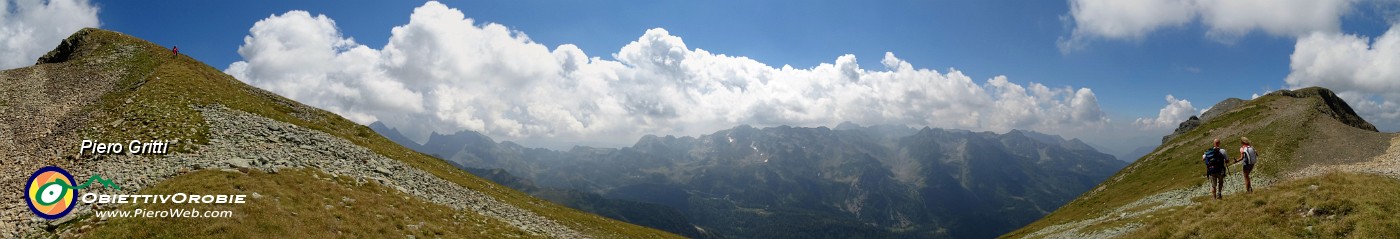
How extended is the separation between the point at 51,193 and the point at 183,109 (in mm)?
28060

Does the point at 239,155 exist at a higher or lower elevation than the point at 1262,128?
lower

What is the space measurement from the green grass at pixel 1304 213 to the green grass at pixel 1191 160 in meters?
34.0

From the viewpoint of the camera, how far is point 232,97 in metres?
64.2

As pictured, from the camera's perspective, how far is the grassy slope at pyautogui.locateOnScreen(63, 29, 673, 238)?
4216 centimetres

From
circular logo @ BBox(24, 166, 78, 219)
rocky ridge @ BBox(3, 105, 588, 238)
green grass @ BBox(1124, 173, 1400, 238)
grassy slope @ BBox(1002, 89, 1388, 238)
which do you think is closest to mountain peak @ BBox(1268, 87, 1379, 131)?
grassy slope @ BBox(1002, 89, 1388, 238)

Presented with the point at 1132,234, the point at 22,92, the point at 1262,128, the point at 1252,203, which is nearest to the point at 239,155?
the point at 22,92

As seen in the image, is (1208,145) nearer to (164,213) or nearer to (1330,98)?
(1330,98)

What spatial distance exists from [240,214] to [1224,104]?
23253 centimetres

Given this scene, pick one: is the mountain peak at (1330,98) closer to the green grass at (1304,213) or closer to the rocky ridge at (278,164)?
the green grass at (1304,213)

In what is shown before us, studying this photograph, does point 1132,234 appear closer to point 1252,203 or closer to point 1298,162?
point 1252,203

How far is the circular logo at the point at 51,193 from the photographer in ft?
85.0

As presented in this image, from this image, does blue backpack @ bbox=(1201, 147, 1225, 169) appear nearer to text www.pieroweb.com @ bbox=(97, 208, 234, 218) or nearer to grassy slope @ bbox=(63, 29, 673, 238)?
grassy slope @ bbox=(63, 29, 673, 238)

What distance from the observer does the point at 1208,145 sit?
347 ft

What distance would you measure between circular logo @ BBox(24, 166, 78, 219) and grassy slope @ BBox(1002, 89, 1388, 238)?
3323 inches
